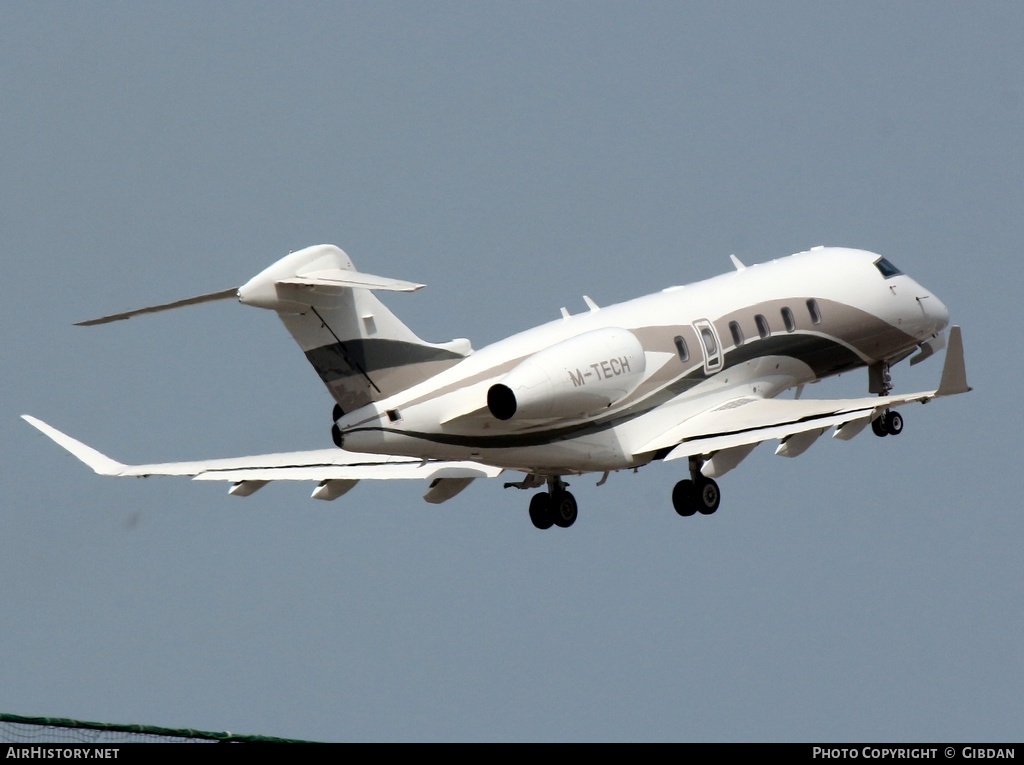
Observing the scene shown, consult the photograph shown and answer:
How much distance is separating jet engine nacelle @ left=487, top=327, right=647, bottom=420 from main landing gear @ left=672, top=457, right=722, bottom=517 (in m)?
2.14

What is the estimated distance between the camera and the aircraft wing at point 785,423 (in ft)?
101

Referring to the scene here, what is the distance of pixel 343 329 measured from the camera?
29.7 metres

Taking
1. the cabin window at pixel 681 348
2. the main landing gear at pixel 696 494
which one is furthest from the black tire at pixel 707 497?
the cabin window at pixel 681 348

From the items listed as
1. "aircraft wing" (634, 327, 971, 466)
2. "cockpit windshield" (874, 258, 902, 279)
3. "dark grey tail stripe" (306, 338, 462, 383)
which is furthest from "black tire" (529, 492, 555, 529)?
"cockpit windshield" (874, 258, 902, 279)

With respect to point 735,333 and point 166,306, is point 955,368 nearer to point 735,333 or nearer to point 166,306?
point 735,333

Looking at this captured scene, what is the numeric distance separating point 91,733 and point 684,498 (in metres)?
16.7

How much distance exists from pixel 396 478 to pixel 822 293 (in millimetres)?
9281

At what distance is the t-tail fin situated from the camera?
28.8m

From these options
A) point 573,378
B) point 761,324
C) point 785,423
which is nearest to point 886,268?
point 761,324

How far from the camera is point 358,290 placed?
2972 centimetres

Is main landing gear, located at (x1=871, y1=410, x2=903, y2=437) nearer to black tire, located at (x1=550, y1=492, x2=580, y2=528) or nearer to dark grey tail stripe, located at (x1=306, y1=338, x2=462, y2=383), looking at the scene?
black tire, located at (x1=550, y1=492, x2=580, y2=528)

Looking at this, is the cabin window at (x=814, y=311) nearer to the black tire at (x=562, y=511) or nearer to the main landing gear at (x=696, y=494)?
the main landing gear at (x=696, y=494)

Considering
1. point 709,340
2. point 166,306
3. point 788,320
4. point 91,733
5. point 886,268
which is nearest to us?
point 91,733
